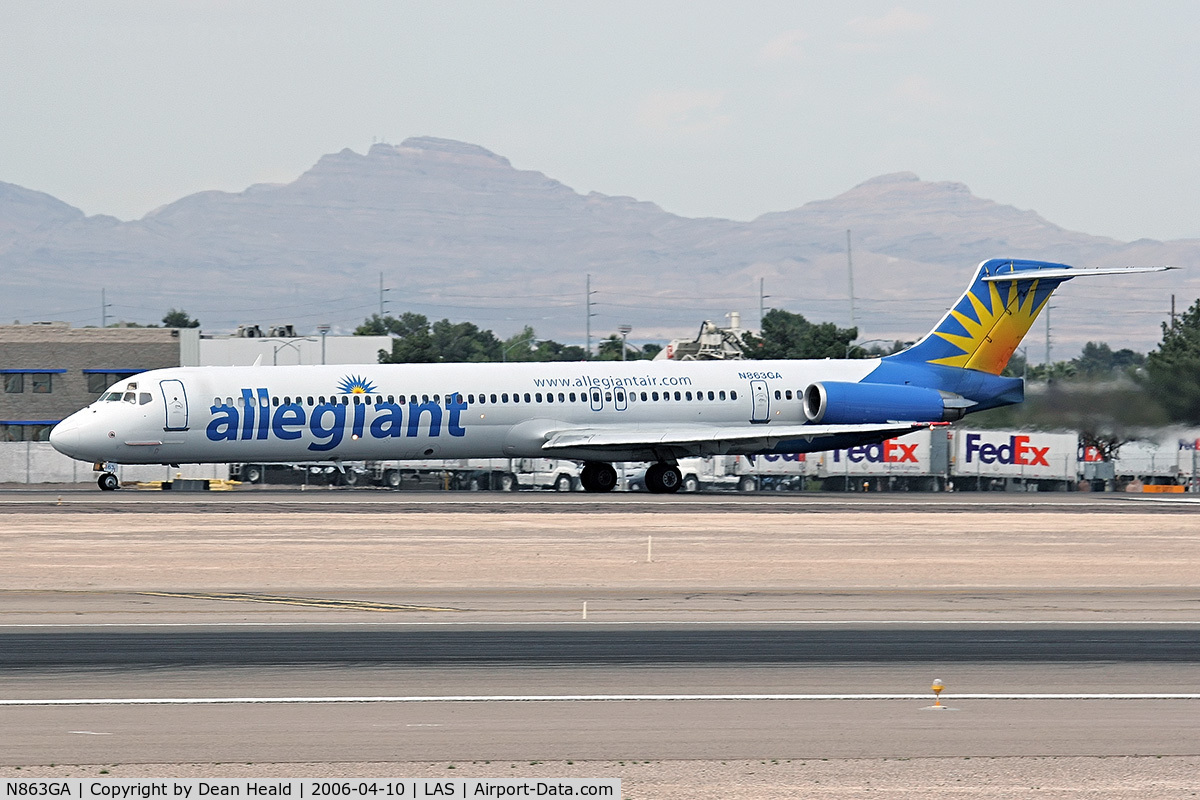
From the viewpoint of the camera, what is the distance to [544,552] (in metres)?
31.4

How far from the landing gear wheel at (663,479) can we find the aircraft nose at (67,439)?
1841 cm

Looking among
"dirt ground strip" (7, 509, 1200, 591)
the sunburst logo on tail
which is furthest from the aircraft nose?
the sunburst logo on tail

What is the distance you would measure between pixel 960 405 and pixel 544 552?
25828 mm

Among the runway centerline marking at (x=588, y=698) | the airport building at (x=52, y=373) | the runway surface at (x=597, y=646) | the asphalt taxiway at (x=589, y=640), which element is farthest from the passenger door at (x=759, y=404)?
the airport building at (x=52, y=373)

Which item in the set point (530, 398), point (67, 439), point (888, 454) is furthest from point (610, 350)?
point (67, 439)

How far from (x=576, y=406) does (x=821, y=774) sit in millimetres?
38559

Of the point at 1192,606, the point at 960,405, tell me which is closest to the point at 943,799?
the point at 1192,606

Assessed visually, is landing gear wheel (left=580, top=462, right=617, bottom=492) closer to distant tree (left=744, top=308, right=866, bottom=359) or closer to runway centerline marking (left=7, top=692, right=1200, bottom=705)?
runway centerline marking (left=7, top=692, right=1200, bottom=705)

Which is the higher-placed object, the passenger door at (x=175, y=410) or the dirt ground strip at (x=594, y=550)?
the passenger door at (x=175, y=410)

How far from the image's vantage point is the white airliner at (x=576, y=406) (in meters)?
48.1

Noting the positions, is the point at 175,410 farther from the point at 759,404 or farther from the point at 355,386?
the point at 759,404

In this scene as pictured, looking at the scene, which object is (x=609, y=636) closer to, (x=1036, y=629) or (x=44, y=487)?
(x=1036, y=629)

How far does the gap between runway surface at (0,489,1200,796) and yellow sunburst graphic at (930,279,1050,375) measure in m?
16.3

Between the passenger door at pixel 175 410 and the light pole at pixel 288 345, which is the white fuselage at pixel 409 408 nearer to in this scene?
the passenger door at pixel 175 410
